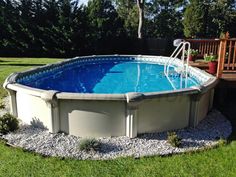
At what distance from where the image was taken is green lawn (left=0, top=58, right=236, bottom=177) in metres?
3.77

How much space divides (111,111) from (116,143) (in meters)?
0.59

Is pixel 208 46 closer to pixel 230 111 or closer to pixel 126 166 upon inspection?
pixel 230 111

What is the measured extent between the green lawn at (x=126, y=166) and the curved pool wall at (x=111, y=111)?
0.85 metres

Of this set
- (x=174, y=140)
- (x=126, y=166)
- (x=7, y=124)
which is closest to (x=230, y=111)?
(x=174, y=140)

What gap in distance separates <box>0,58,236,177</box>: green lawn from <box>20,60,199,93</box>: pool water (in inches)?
168

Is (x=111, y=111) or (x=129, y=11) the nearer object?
(x=111, y=111)

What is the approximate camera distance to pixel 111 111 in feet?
15.7

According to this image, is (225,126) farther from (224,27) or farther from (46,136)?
(224,27)

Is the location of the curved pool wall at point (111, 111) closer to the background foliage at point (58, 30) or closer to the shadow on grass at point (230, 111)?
the shadow on grass at point (230, 111)

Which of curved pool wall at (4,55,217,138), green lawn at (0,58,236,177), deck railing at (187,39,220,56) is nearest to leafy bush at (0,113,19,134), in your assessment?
curved pool wall at (4,55,217,138)

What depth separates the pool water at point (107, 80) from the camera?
8.84 metres

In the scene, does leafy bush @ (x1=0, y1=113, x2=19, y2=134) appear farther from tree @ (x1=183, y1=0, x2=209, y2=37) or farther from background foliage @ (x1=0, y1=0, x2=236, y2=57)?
tree @ (x1=183, y1=0, x2=209, y2=37)

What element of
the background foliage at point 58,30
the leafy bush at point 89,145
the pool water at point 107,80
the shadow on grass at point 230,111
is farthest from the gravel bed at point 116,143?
the background foliage at point 58,30

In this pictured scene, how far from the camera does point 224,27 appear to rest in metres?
24.9
